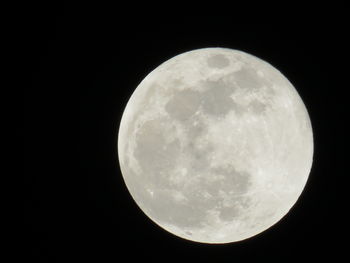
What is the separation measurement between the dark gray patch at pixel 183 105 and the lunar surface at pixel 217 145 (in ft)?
0.04

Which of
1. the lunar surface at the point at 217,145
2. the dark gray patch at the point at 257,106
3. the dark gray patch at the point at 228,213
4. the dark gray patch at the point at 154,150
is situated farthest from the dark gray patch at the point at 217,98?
the dark gray patch at the point at 228,213

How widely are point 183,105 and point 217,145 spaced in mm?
650

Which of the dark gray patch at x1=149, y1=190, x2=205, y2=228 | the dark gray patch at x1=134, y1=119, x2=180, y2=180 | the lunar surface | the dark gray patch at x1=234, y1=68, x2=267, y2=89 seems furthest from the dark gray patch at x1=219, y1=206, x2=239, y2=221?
the dark gray patch at x1=234, y1=68, x2=267, y2=89

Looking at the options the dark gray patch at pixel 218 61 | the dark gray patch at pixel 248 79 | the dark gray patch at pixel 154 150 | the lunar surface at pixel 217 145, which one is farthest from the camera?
the dark gray patch at pixel 218 61

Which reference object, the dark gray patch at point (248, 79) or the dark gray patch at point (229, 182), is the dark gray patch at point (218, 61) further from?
the dark gray patch at point (229, 182)

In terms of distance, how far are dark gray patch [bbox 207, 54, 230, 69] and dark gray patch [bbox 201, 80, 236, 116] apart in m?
0.31

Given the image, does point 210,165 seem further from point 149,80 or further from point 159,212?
point 149,80

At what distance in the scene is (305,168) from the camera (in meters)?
7.59

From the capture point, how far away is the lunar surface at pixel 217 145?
22.4 feet

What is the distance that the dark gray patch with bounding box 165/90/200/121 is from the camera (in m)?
6.91

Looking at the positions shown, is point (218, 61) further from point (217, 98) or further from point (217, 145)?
point (217, 145)

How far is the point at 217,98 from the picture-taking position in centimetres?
692

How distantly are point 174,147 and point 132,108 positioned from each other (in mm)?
1087

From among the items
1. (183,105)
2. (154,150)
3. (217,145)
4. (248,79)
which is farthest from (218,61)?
(154,150)
